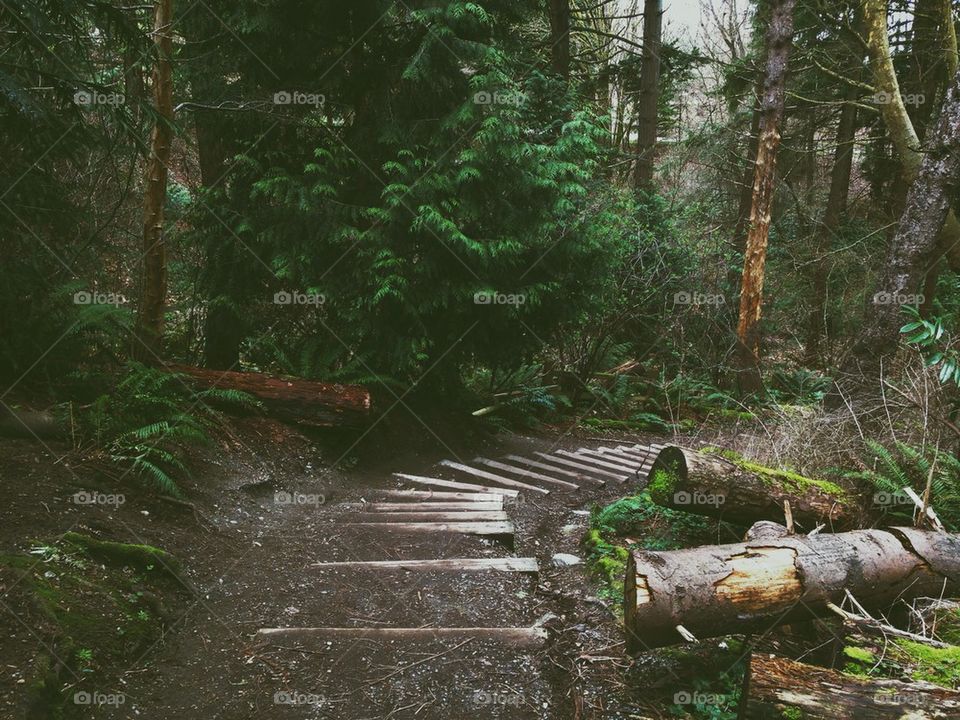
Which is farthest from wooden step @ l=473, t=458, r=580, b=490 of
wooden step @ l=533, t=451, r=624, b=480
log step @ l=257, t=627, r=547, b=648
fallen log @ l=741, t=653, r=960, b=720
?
fallen log @ l=741, t=653, r=960, b=720

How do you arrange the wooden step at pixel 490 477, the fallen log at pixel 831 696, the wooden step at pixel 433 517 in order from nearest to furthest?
the fallen log at pixel 831 696, the wooden step at pixel 433 517, the wooden step at pixel 490 477

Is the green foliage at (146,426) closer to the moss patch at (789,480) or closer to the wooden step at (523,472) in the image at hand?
the wooden step at (523,472)

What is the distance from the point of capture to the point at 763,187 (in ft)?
34.4

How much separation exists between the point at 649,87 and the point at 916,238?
8.75 meters

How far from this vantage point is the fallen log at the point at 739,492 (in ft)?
15.0

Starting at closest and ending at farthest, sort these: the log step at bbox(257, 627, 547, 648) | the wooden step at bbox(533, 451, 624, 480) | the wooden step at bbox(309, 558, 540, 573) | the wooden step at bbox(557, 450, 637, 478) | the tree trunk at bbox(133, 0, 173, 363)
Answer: the log step at bbox(257, 627, 547, 648)
the wooden step at bbox(309, 558, 540, 573)
the tree trunk at bbox(133, 0, 173, 363)
the wooden step at bbox(533, 451, 624, 480)
the wooden step at bbox(557, 450, 637, 478)

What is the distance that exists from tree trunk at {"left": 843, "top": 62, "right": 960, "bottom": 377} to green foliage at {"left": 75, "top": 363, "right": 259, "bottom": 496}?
6.63 m

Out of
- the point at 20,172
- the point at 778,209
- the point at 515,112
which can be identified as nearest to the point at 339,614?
the point at 20,172

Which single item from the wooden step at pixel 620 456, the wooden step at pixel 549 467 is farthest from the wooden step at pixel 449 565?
the wooden step at pixel 620 456

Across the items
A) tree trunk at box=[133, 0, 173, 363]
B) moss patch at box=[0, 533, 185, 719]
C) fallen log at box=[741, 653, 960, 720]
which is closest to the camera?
fallen log at box=[741, 653, 960, 720]

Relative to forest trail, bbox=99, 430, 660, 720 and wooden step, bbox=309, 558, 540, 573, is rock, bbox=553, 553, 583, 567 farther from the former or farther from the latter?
wooden step, bbox=309, 558, 540, 573

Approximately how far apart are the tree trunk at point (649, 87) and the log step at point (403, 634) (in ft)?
38.4

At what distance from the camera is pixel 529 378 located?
10.1 meters

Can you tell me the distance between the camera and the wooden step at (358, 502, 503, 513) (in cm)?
546
